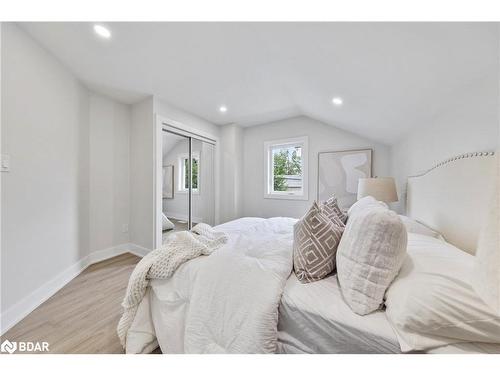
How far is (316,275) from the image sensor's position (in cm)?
102

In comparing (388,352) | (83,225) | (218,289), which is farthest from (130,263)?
(388,352)

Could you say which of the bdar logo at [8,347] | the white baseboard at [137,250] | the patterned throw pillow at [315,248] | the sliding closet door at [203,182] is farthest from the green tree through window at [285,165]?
the bdar logo at [8,347]

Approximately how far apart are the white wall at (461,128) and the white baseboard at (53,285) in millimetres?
3268

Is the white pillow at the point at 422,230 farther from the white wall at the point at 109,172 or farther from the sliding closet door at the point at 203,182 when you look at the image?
the white wall at the point at 109,172

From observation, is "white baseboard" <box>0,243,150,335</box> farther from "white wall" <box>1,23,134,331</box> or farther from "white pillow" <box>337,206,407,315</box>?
"white pillow" <box>337,206,407,315</box>

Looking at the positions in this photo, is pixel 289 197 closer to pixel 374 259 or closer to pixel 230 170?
pixel 230 170

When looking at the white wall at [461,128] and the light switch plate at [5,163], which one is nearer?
the white wall at [461,128]

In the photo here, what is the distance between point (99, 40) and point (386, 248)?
2.55m

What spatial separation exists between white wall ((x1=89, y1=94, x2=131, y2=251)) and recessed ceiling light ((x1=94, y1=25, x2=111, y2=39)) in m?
1.39

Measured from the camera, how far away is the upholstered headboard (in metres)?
0.97

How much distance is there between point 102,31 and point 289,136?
2805mm

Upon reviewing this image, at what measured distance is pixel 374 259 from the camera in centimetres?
80

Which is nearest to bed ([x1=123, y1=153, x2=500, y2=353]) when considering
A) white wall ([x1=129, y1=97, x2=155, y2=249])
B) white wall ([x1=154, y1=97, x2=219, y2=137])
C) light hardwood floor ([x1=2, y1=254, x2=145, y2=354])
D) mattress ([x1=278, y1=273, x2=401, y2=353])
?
mattress ([x1=278, y1=273, x2=401, y2=353])

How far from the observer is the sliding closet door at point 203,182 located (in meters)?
3.39
